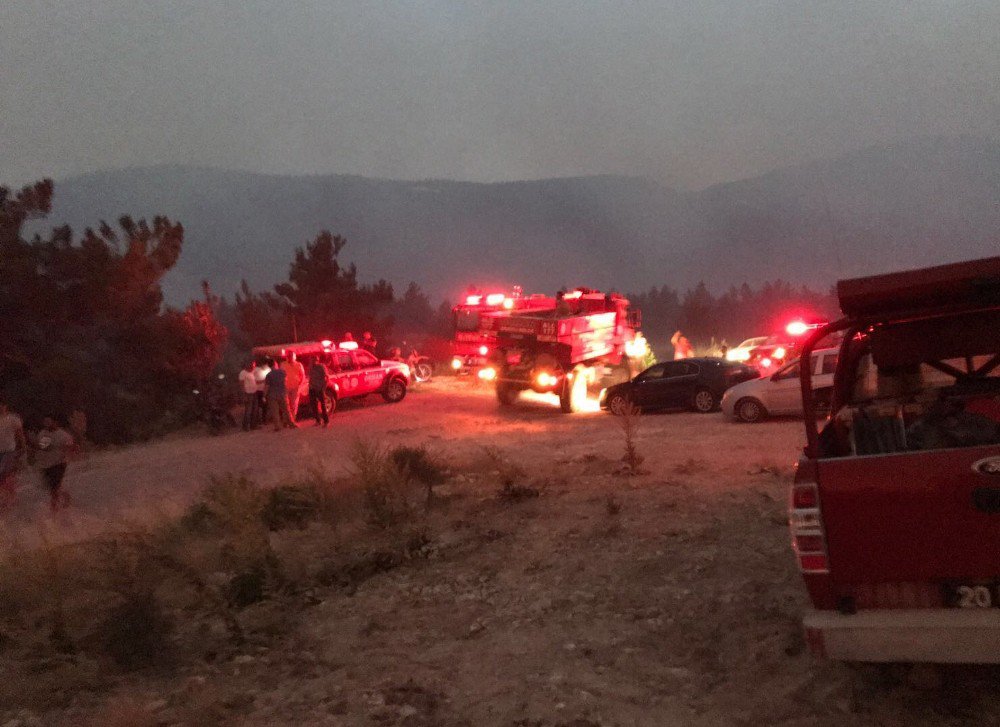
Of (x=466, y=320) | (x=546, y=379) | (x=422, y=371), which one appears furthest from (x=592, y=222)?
(x=546, y=379)

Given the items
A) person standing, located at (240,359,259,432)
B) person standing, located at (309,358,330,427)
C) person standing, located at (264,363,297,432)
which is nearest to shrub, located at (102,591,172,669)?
person standing, located at (264,363,297,432)

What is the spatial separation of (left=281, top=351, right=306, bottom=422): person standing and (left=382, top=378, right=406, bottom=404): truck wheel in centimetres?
422

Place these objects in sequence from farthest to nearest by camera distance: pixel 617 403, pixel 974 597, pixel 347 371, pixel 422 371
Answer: pixel 422 371, pixel 347 371, pixel 617 403, pixel 974 597

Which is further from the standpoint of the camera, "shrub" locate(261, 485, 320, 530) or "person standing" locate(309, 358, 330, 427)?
"person standing" locate(309, 358, 330, 427)

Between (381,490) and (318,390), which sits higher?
(318,390)

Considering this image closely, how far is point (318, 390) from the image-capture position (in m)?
20.7

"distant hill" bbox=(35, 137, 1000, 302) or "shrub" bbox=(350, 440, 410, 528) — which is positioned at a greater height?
"distant hill" bbox=(35, 137, 1000, 302)

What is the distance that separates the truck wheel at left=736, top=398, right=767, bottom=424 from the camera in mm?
17172

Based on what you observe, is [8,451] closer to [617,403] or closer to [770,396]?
[770,396]

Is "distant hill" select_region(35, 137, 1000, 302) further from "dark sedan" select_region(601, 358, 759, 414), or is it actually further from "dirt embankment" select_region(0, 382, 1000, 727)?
"dirt embankment" select_region(0, 382, 1000, 727)

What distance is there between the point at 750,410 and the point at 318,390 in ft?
32.5

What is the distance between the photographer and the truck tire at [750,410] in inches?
676

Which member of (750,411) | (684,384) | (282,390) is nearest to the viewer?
(750,411)

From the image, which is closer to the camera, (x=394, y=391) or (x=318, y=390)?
(x=318, y=390)
